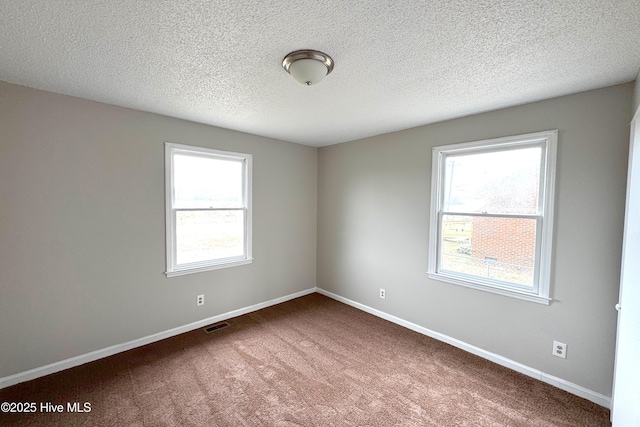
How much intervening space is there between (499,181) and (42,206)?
418 centimetres

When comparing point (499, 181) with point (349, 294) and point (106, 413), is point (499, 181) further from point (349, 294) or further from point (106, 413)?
point (106, 413)

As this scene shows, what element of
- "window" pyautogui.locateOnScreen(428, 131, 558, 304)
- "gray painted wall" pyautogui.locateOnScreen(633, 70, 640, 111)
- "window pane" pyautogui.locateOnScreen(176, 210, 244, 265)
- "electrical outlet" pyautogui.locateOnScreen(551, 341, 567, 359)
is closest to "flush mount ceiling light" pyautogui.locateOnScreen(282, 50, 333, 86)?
"window" pyautogui.locateOnScreen(428, 131, 558, 304)

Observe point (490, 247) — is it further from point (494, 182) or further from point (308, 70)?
point (308, 70)

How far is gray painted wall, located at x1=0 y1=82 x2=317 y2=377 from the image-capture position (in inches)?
82.3

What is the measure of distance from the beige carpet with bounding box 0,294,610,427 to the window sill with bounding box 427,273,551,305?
693 millimetres

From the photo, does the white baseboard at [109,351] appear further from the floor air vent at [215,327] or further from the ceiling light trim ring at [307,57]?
the ceiling light trim ring at [307,57]

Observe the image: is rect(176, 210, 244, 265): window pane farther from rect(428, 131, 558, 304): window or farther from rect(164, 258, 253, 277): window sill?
rect(428, 131, 558, 304): window

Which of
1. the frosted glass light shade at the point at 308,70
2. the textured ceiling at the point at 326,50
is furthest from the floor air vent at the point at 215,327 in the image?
the frosted glass light shade at the point at 308,70

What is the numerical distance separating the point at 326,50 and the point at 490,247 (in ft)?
7.87

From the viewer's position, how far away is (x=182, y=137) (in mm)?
2943

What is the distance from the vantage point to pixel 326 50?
5.12ft

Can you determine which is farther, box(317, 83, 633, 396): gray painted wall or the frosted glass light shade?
box(317, 83, 633, 396): gray painted wall

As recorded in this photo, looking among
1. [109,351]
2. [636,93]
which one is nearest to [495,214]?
[636,93]

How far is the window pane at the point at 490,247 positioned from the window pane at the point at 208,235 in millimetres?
2619
